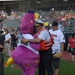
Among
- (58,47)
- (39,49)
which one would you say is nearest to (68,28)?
(58,47)

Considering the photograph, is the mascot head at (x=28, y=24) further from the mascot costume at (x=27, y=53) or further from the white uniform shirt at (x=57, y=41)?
the white uniform shirt at (x=57, y=41)

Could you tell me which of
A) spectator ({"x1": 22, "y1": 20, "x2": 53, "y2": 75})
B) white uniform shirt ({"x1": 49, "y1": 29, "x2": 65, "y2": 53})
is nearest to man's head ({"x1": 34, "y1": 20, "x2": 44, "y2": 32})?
spectator ({"x1": 22, "y1": 20, "x2": 53, "y2": 75})

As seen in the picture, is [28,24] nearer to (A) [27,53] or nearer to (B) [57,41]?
(A) [27,53]

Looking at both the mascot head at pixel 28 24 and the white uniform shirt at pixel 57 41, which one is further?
Answer: the white uniform shirt at pixel 57 41

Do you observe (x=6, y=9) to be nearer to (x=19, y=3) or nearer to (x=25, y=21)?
(x=19, y=3)

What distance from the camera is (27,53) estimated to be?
5984mm

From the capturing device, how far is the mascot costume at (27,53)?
Answer: 233 inches

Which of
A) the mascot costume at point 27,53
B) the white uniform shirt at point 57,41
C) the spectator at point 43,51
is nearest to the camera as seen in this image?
the mascot costume at point 27,53

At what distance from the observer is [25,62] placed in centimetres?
592

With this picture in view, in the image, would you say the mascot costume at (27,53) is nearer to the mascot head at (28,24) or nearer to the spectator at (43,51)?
the mascot head at (28,24)

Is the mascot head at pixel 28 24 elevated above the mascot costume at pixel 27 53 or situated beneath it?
elevated above

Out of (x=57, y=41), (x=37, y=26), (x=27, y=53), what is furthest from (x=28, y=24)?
(x=57, y=41)

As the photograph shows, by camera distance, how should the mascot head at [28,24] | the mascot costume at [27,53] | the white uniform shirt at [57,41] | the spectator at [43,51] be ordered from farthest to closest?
the white uniform shirt at [57,41] → the spectator at [43,51] → the mascot head at [28,24] → the mascot costume at [27,53]

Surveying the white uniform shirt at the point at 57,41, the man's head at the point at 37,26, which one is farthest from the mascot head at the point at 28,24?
the white uniform shirt at the point at 57,41
